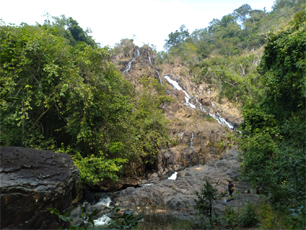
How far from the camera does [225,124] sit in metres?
25.1

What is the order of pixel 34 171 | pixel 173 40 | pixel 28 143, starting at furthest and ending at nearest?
pixel 173 40 < pixel 28 143 < pixel 34 171

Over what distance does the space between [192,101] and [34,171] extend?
2491cm

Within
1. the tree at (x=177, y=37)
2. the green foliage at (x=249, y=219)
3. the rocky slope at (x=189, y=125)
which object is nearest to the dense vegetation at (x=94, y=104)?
the green foliage at (x=249, y=219)

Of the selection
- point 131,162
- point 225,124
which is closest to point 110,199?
point 131,162

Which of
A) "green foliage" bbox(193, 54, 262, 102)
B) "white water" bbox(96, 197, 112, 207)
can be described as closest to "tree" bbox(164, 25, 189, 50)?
"green foliage" bbox(193, 54, 262, 102)

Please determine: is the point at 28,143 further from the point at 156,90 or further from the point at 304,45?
the point at 156,90

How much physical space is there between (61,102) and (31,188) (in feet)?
16.5

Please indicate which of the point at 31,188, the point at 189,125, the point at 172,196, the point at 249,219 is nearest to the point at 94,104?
the point at 31,188

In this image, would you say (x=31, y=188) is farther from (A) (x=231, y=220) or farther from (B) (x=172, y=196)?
(B) (x=172, y=196)

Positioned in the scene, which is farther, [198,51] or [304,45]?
[198,51]

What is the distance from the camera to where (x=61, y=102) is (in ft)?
31.2

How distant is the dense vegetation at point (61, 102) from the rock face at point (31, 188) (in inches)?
103

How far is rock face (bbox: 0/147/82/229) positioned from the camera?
4.92 meters

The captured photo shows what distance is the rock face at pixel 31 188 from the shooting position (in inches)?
194
